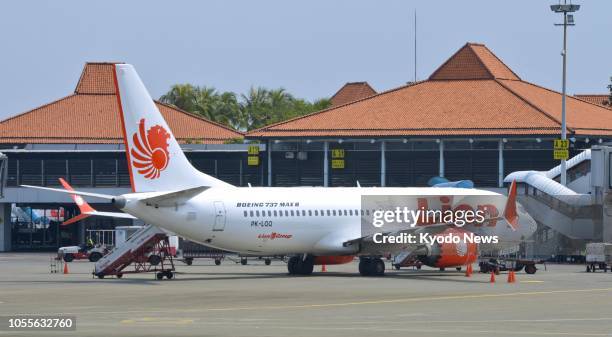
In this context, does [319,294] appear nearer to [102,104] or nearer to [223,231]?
[223,231]

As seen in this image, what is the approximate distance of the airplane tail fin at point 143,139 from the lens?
51.3m

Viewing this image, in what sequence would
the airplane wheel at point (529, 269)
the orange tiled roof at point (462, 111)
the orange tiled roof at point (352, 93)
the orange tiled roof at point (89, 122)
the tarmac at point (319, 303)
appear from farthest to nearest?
1. the orange tiled roof at point (352, 93)
2. the orange tiled roof at point (89, 122)
3. the orange tiled roof at point (462, 111)
4. the airplane wheel at point (529, 269)
5. the tarmac at point (319, 303)

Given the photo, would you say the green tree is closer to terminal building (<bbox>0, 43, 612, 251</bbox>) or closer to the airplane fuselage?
terminal building (<bbox>0, 43, 612, 251</bbox>)

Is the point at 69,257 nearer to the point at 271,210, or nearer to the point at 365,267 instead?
the point at 271,210

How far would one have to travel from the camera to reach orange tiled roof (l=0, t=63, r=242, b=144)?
114 m

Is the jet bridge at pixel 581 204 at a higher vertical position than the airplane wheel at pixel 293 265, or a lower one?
higher

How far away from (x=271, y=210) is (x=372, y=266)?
17.8 ft

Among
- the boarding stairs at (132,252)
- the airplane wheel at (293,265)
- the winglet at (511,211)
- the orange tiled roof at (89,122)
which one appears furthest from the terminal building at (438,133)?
the boarding stairs at (132,252)

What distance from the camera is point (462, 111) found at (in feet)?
351

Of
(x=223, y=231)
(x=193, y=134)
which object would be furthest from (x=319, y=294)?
(x=193, y=134)

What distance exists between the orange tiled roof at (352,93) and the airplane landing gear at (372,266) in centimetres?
9958

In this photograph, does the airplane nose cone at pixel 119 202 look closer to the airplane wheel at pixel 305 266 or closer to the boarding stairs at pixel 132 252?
the boarding stairs at pixel 132 252

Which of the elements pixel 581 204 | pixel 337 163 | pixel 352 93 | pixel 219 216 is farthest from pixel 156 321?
pixel 352 93

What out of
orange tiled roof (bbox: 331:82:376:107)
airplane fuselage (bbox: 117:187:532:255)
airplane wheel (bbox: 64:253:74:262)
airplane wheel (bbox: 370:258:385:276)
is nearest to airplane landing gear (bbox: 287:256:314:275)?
airplane fuselage (bbox: 117:187:532:255)
